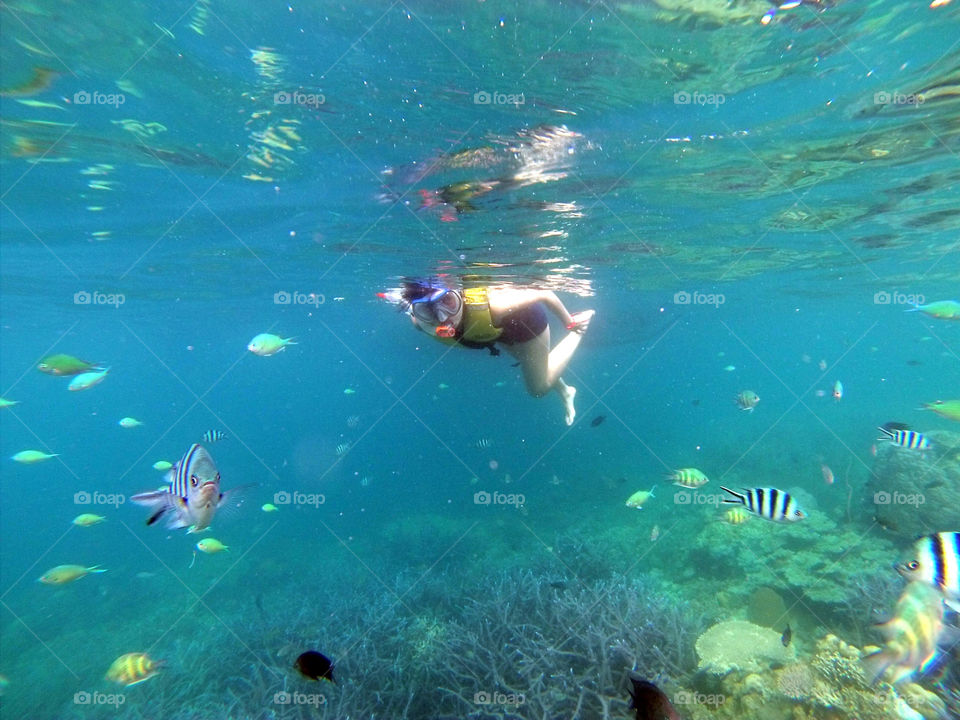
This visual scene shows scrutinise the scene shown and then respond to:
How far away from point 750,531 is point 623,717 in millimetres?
8768

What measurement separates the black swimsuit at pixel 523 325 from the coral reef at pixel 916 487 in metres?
8.01

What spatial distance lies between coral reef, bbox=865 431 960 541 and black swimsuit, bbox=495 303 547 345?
26.3ft

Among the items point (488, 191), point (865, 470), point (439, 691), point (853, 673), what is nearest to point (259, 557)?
point (439, 691)

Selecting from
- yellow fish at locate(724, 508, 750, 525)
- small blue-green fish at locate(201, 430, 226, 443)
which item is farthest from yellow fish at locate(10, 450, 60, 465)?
yellow fish at locate(724, 508, 750, 525)

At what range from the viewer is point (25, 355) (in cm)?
5656

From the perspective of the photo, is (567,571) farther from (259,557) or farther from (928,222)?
(928,222)

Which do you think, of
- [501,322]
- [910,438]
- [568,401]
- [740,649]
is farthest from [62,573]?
[910,438]

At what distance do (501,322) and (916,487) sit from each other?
11289 millimetres

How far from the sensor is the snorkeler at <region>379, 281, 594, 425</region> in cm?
699

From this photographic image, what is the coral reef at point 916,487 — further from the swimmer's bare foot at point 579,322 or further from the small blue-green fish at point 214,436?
the small blue-green fish at point 214,436

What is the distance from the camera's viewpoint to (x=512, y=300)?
842 cm

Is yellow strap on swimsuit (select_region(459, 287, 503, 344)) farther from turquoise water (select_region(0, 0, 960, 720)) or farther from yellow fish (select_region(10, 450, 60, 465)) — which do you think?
yellow fish (select_region(10, 450, 60, 465))

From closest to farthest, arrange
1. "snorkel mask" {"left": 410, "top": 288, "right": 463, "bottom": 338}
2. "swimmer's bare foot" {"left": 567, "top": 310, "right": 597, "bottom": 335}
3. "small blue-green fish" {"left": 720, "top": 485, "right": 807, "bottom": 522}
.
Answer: "small blue-green fish" {"left": 720, "top": 485, "right": 807, "bottom": 522} → "snorkel mask" {"left": 410, "top": 288, "right": 463, "bottom": 338} → "swimmer's bare foot" {"left": 567, "top": 310, "right": 597, "bottom": 335}

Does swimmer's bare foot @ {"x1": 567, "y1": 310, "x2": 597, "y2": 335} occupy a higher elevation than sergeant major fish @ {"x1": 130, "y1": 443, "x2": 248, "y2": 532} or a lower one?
higher
